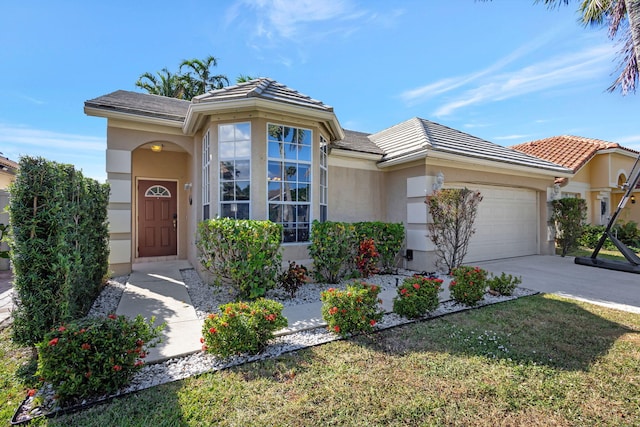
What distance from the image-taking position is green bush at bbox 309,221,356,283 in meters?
6.96

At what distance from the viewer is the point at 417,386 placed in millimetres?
2986

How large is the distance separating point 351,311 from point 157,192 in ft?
30.4

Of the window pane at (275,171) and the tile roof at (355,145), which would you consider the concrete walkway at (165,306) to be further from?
the tile roof at (355,145)

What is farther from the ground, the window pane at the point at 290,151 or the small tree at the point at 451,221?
the window pane at the point at 290,151

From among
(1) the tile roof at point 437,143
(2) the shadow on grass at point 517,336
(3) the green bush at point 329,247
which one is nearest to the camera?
(2) the shadow on grass at point 517,336

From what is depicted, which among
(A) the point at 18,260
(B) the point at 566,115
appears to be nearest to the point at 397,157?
(A) the point at 18,260

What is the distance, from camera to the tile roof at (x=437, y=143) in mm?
8922

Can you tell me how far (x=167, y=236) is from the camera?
10.6 m

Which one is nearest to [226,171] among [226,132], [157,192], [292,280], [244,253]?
[226,132]

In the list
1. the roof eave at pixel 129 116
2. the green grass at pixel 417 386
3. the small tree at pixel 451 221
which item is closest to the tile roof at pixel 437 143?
the small tree at pixel 451 221

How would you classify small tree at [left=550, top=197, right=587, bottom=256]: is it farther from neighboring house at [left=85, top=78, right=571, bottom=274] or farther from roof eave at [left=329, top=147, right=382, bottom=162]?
roof eave at [left=329, top=147, right=382, bottom=162]

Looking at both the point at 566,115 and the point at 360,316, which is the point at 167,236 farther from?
the point at 566,115

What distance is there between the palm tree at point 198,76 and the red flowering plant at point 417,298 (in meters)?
23.6

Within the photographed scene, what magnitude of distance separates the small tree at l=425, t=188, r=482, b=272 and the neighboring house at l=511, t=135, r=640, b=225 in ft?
33.5
